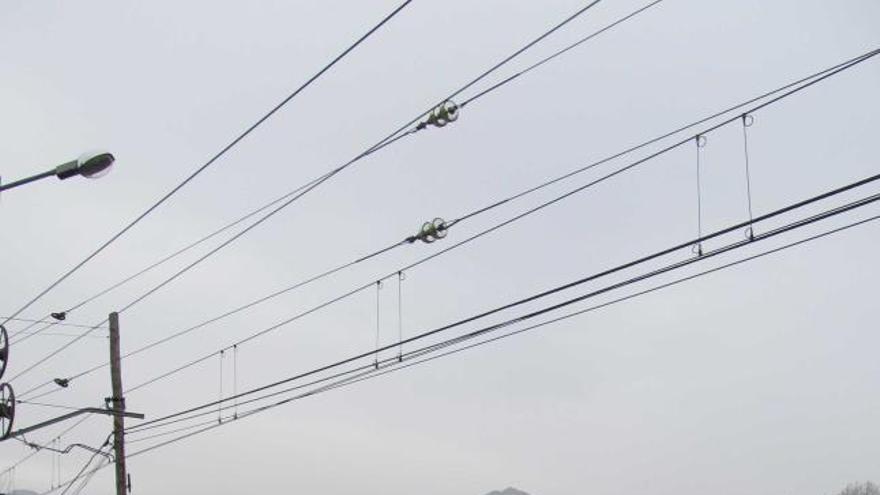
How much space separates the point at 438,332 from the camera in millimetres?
14266

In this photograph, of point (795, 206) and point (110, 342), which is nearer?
point (795, 206)

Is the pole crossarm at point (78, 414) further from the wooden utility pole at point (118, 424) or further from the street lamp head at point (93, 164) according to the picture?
the street lamp head at point (93, 164)

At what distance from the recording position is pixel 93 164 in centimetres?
1098

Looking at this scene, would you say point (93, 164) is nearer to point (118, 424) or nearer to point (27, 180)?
point (27, 180)

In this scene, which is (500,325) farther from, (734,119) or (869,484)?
(869,484)

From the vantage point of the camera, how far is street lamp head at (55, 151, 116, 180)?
10969 millimetres

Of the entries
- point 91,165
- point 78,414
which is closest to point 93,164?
point 91,165

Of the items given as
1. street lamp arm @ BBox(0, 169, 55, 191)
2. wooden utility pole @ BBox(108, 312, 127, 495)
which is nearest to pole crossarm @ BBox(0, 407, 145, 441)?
wooden utility pole @ BBox(108, 312, 127, 495)

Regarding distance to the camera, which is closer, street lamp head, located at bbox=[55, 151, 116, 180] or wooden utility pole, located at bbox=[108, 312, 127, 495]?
street lamp head, located at bbox=[55, 151, 116, 180]

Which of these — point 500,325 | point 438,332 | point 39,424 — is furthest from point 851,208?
point 39,424

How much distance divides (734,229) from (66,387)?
21165mm

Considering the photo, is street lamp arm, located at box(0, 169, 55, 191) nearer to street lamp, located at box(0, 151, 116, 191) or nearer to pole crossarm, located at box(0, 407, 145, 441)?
street lamp, located at box(0, 151, 116, 191)

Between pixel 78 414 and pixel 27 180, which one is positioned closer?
pixel 27 180

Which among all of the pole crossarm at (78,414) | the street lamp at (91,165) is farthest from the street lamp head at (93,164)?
the pole crossarm at (78,414)
